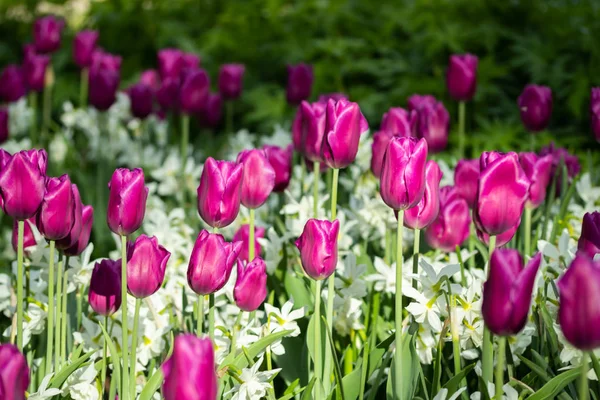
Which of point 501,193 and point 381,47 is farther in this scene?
point 381,47

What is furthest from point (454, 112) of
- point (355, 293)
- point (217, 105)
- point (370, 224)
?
point (355, 293)

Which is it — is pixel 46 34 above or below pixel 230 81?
above

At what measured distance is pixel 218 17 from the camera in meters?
5.78

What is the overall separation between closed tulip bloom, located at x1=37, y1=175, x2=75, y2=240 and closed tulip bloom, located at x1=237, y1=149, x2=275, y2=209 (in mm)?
466

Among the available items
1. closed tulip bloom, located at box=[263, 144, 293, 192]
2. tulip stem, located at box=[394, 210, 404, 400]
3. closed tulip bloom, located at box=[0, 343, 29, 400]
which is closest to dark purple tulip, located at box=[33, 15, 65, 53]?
closed tulip bloom, located at box=[263, 144, 293, 192]

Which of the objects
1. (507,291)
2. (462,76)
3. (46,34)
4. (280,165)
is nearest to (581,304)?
(507,291)

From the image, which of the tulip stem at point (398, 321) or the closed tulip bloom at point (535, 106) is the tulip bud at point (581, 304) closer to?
the tulip stem at point (398, 321)

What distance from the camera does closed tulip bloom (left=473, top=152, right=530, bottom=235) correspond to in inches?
62.3

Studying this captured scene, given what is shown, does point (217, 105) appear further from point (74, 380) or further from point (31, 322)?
point (74, 380)

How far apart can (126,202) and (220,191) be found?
0.21m

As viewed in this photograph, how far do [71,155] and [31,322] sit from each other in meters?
2.36

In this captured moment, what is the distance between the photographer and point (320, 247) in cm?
173

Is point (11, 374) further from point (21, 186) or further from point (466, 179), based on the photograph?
point (466, 179)

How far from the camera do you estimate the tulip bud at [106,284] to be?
1875 mm
